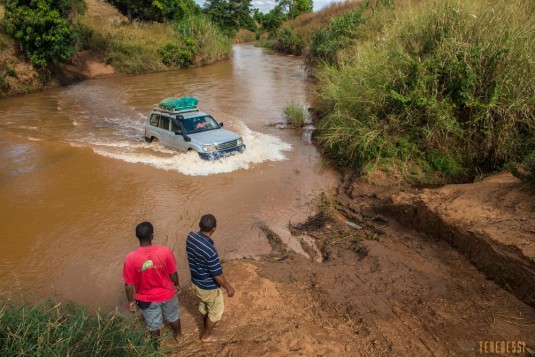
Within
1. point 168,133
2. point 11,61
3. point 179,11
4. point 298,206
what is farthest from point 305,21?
point 298,206

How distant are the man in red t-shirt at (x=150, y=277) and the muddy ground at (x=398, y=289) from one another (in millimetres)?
471

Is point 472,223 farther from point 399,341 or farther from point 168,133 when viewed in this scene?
point 168,133

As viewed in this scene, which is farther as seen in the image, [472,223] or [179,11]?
[179,11]

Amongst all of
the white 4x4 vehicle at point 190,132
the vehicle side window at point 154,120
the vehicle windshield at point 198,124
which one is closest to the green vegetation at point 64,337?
the white 4x4 vehicle at point 190,132

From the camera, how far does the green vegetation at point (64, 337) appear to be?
288cm

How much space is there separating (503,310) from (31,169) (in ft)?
39.1

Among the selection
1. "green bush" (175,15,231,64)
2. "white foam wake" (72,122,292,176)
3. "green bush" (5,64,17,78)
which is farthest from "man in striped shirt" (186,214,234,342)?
"green bush" (175,15,231,64)

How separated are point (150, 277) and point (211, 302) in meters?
0.82

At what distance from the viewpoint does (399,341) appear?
4188mm

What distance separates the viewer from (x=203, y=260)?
3918 mm

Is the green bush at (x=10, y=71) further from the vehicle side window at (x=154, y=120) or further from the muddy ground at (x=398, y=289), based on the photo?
the muddy ground at (x=398, y=289)

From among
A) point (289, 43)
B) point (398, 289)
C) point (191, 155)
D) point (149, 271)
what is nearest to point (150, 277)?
point (149, 271)

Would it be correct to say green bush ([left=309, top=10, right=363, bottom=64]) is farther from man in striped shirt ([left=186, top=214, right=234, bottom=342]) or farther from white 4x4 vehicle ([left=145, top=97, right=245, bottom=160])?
man in striped shirt ([left=186, top=214, right=234, bottom=342])

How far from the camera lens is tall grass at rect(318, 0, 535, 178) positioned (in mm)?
7953
